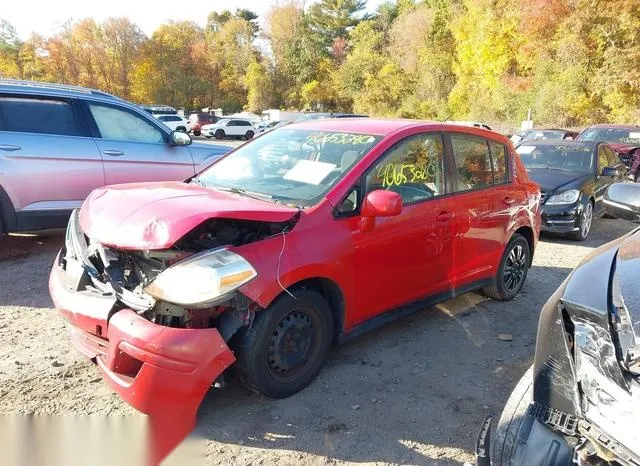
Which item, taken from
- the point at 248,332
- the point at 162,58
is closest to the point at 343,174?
the point at 248,332

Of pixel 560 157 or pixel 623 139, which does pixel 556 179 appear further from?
pixel 623 139

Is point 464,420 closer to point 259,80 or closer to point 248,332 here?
point 248,332

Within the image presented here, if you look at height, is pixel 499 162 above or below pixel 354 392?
above

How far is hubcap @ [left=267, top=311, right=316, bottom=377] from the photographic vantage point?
289 cm

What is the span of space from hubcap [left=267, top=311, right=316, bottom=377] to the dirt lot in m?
0.23

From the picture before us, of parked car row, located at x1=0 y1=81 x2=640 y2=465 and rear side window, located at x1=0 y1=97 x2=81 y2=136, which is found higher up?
rear side window, located at x1=0 y1=97 x2=81 y2=136

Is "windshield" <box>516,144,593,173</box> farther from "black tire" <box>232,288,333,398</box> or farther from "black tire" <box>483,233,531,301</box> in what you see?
"black tire" <box>232,288,333,398</box>

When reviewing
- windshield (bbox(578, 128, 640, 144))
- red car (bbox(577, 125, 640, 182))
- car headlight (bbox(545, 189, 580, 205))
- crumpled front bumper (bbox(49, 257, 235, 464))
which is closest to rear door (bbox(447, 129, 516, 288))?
crumpled front bumper (bbox(49, 257, 235, 464))

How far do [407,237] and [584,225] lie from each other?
556cm

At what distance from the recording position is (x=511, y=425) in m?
1.85

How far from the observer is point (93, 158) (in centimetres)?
585

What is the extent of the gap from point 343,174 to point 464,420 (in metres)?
1.72

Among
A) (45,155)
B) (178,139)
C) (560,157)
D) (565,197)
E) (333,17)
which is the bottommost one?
(565,197)

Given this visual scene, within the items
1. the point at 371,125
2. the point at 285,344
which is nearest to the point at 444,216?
the point at 371,125
